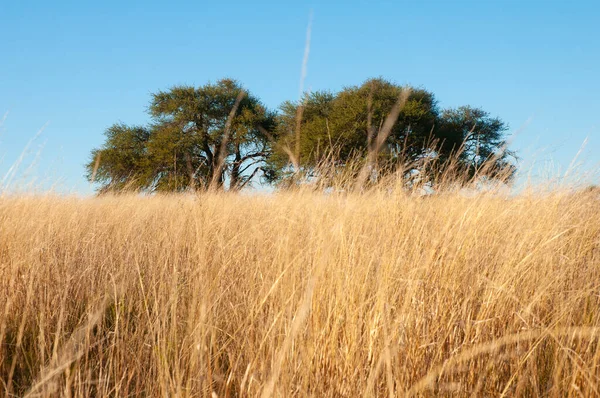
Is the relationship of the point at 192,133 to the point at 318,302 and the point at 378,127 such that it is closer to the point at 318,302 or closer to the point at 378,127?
the point at 378,127

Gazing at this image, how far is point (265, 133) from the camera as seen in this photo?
1897cm

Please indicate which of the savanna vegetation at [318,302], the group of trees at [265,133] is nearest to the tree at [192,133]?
the group of trees at [265,133]

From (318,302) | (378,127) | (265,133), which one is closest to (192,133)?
(265,133)

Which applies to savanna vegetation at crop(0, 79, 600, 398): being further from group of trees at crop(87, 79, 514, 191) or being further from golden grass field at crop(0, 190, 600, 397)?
group of trees at crop(87, 79, 514, 191)

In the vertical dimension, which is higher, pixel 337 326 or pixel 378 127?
pixel 378 127

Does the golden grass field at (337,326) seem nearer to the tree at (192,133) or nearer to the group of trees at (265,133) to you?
the group of trees at (265,133)

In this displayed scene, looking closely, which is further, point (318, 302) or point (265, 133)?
point (265, 133)

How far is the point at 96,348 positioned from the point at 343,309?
132 cm

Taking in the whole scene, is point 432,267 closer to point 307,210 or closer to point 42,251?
point 307,210

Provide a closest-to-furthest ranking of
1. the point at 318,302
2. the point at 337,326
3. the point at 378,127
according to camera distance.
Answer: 1. the point at 337,326
2. the point at 318,302
3. the point at 378,127

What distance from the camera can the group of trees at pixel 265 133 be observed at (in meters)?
17.2

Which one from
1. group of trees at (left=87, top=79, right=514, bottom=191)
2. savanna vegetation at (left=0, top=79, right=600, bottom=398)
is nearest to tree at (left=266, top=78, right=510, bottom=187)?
group of trees at (left=87, top=79, right=514, bottom=191)

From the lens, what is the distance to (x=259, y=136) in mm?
22547

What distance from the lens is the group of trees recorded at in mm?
17234
